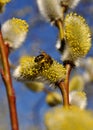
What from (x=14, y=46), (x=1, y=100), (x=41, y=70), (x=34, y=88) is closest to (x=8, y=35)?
(x=14, y=46)

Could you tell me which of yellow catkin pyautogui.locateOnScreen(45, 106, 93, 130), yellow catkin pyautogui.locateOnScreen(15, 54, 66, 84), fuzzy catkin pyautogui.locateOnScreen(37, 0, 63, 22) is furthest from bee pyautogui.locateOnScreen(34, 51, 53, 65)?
yellow catkin pyautogui.locateOnScreen(45, 106, 93, 130)

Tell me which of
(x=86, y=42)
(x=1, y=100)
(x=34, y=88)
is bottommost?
(x=86, y=42)

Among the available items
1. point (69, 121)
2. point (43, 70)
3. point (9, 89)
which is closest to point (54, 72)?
point (43, 70)

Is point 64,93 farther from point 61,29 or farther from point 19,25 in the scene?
point 19,25

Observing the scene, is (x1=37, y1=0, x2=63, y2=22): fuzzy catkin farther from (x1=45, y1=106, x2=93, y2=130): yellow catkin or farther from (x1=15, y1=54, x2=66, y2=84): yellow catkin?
(x1=45, y1=106, x2=93, y2=130): yellow catkin

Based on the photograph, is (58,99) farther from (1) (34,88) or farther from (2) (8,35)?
(2) (8,35)

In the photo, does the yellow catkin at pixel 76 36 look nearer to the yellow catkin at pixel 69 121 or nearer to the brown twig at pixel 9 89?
the brown twig at pixel 9 89

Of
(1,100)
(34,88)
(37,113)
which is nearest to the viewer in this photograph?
(34,88)
